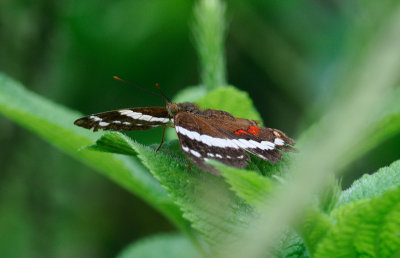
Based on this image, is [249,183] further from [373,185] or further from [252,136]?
[252,136]

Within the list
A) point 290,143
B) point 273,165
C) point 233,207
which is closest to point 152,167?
point 233,207

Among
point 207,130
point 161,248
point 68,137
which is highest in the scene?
point 207,130

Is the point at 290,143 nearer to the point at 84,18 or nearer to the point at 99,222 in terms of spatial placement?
the point at 99,222

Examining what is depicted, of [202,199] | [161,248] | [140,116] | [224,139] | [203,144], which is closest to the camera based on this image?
[202,199]

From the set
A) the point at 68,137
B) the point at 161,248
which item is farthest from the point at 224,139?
the point at 161,248

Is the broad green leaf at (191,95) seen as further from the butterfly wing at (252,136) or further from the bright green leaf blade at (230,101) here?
the butterfly wing at (252,136)

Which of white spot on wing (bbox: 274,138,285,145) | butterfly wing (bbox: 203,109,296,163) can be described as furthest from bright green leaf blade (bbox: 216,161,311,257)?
white spot on wing (bbox: 274,138,285,145)
